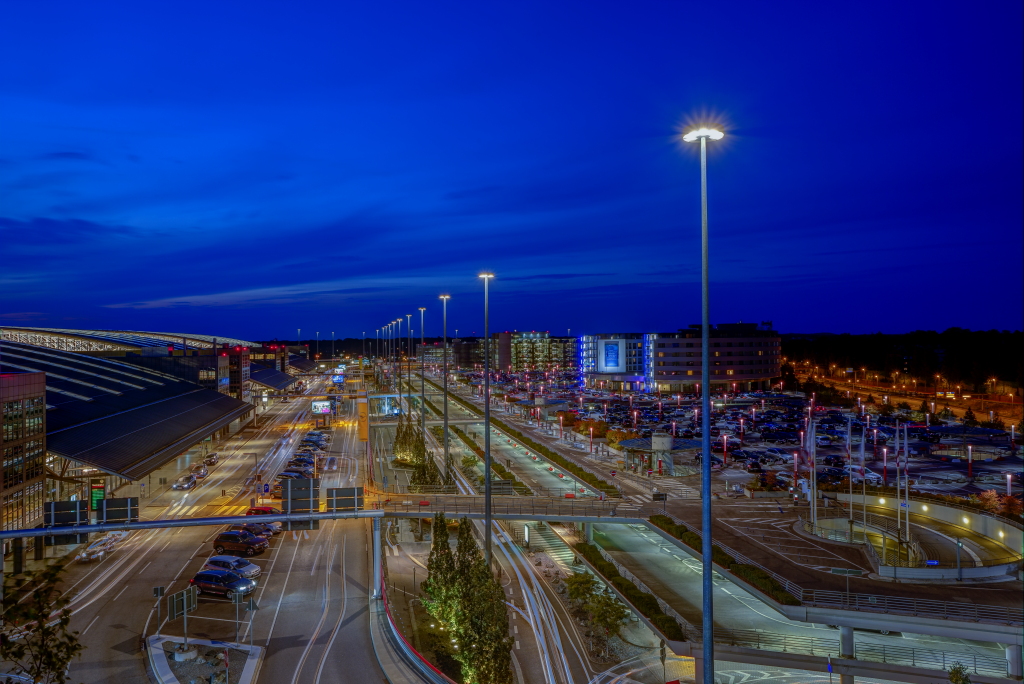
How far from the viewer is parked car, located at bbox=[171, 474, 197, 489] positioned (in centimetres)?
4378

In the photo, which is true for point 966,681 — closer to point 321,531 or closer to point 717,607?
point 717,607

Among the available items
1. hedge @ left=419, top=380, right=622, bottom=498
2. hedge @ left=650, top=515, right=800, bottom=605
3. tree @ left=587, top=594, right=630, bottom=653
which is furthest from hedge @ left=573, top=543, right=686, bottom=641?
hedge @ left=419, top=380, right=622, bottom=498

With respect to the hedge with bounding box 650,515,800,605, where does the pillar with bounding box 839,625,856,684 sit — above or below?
below

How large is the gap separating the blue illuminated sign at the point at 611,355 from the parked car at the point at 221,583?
12061cm

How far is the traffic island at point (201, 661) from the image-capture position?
18.2m

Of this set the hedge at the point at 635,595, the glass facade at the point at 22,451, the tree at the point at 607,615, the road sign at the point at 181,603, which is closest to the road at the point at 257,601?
the road sign at the point at 181,603

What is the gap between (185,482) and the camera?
147 feet

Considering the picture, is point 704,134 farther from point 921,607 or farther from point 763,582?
point 921,607

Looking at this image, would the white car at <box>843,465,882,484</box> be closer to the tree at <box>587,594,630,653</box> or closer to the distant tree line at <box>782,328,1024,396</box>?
the tree at <box>587,594,630,653</box>

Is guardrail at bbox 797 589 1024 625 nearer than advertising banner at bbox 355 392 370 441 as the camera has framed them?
Yes

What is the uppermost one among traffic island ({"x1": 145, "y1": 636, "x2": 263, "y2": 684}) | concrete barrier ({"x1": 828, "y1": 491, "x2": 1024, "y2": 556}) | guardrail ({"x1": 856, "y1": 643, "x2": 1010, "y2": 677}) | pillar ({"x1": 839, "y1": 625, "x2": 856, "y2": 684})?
concrete barrier ({"x1": 828, "y1": 491, "x2": 1024, "y2": 556})

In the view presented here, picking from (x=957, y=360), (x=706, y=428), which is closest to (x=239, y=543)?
(x=706, y=428)

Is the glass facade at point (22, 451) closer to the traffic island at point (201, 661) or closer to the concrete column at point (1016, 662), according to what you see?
the traffic island at point (201, 661)

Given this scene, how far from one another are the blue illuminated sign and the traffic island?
410 feet
